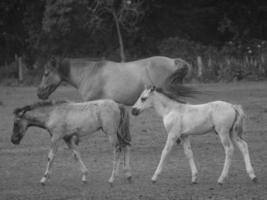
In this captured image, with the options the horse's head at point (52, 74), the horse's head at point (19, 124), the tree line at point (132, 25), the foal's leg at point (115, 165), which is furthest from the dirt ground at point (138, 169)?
the tree line at point (132, 25)

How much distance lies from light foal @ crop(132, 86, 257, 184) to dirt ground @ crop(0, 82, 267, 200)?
334 millimetres

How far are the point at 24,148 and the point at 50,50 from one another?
26.4m

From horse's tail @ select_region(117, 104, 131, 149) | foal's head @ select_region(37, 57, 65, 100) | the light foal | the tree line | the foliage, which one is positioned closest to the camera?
the light foal

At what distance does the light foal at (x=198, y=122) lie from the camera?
10453 millimetres

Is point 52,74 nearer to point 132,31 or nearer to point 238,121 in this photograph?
point 238,121

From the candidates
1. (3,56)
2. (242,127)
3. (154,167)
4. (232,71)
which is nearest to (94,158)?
(154,167)

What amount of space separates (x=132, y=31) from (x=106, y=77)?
25403 millimetres

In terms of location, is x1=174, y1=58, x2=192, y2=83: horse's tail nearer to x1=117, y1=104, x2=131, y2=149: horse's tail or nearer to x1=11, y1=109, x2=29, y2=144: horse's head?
x1=117, y1=104, x2=131, y2=149: horse's tail

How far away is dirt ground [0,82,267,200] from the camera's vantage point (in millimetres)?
9969

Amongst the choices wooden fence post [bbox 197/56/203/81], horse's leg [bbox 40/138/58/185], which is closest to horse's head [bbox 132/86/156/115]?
horse's leg [bbox 40/138/58/185]

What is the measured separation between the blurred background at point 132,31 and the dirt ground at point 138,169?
782 inches

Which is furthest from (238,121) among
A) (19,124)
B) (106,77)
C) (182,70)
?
(106,77)

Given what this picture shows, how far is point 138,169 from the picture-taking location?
40.0ft

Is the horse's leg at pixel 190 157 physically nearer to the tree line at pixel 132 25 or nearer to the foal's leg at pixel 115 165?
the foal's leg at pixel 115 165
